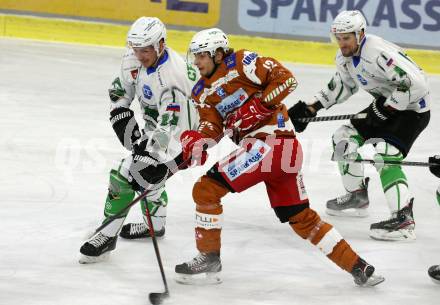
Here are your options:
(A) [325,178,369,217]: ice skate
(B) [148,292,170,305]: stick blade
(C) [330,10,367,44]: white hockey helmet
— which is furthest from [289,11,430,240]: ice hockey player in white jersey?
(B) [148,292,170,305]: stick blade

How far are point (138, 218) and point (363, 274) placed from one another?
1.54 meters

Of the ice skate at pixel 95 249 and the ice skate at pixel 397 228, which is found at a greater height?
the ice skate at pixel 95 249

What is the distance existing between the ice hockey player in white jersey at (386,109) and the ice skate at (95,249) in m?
1.42

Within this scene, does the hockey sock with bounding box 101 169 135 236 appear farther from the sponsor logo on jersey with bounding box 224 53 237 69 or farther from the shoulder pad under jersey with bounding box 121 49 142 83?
the sponsor logo on jersey with bounding box 224 53 237 69

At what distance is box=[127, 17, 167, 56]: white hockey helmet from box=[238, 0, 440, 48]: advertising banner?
5176 mm

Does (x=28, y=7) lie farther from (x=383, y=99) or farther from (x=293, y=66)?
(x=383, y=99)

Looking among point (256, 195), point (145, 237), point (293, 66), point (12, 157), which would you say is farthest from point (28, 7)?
point (145, 237)

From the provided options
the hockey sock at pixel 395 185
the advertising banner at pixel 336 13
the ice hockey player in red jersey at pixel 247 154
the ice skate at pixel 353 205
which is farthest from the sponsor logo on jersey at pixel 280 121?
the advertising banner at pixel 336 13

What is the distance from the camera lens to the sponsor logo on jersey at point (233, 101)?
165 inches

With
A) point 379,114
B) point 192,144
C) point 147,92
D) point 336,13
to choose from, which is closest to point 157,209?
point 147,92

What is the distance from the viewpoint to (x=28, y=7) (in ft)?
31.5

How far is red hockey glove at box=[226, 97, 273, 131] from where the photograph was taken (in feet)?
13.4

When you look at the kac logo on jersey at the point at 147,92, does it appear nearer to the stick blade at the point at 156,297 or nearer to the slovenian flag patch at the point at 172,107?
the slovenian flag patch at the point at 172,107

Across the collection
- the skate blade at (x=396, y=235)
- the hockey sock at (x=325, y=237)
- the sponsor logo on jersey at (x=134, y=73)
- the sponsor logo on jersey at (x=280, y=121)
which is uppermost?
the sponsor logo on jersey at (x=134, y=73)
